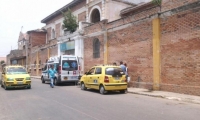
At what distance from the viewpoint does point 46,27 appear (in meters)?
45.5

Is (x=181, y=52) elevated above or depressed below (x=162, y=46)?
below

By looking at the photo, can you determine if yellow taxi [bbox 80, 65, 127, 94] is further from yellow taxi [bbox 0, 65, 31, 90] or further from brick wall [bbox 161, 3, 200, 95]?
yellow taxi [bbox 0, 65, 31, 90]

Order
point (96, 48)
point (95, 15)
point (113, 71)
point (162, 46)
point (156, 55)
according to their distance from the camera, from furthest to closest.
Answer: point (95, 15)
point (96, 48)
point (156, 55)
point (162, 46)
point (113, 71)

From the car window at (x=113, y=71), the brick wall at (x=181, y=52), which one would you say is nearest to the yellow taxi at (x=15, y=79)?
the car window at (x=113, y=71)

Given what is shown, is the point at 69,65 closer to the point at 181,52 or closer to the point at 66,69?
the point at 66,69

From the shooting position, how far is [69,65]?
1908cm

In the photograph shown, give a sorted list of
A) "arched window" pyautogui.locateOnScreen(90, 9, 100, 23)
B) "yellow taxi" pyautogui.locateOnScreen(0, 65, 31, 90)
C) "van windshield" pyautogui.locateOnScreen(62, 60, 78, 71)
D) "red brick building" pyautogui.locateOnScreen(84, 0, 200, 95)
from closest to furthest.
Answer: "red brick building" pyautogui.locateOnScreen(84, 0, 200, 95), "yellow taxi" pyautogui.locateOnScreen(0, 65, 31, 90), "van windshield" pyautogui.locateOnScreen(62, 60, 78, 71), "arched window" pyautogui.locateOnScreen(90, 9, 100, 23)

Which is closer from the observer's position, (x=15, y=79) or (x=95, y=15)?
(x=15, y=79)

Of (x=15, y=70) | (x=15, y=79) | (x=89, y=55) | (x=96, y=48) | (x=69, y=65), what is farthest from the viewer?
(x=89, y=55)

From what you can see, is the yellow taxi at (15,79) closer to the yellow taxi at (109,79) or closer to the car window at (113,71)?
the yellow taxi at (109,79)

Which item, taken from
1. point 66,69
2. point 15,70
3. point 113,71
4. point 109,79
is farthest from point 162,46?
point 15,70

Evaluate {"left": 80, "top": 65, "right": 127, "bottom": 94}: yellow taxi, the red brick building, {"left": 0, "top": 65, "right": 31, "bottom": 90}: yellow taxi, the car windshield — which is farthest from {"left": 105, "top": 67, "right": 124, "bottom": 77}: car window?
the car windshield

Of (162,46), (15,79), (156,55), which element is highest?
(162,46)

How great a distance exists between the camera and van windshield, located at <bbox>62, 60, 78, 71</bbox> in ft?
61.8
